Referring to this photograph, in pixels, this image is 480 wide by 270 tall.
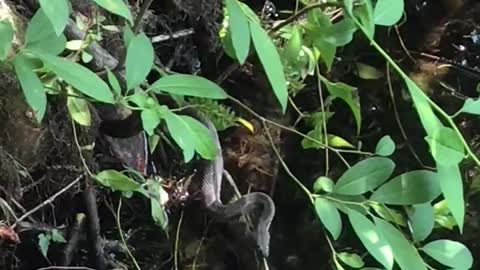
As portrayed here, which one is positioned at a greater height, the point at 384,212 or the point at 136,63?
the point at 136,63

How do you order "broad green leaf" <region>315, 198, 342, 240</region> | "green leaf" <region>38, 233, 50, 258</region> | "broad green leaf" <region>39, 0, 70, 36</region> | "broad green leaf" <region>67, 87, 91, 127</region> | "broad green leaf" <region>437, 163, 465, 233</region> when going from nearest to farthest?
"broad green leaf" <region>39, 0, 70, 36</region>, "broad green leaf" <region>437, 163, 465, 233</region>, "broad green leaf" <region>315, 198, 342, 240</region>, "broad green leaf" <region>67, 87, 91, 127</region>, "green leaf" <region>38, 233, 50, 258</region>

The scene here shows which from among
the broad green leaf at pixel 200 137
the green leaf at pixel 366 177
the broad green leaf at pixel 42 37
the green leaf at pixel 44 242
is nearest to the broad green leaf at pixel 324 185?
the green leaf at pixel 366 177

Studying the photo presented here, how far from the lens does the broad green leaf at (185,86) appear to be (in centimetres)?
56

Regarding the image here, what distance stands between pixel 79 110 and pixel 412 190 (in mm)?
306

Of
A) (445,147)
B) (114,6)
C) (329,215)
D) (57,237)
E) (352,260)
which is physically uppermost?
(114,6)

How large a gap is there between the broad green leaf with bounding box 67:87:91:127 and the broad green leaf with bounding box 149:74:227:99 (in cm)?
22

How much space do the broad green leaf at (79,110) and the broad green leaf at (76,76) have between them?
10.3 inches

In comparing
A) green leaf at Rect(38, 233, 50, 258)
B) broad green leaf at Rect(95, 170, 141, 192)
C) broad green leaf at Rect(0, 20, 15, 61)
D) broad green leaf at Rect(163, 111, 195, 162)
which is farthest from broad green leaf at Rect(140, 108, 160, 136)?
green leaf at Rect(38, 233, 50, 258)

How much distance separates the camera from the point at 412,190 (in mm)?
623

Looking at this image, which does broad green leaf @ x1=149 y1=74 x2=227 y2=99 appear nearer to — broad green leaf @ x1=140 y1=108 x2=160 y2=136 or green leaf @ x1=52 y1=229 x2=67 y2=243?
broad green leaf @ x1=140 y1=108 x2=160 y2=136

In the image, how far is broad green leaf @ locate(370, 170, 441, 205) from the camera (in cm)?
62

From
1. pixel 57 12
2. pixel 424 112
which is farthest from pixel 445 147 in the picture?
pixel 57 12

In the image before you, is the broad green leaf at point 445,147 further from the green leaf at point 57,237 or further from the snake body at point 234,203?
the green leaf at point 57,237

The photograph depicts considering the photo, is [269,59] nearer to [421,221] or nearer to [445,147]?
[445,147]
